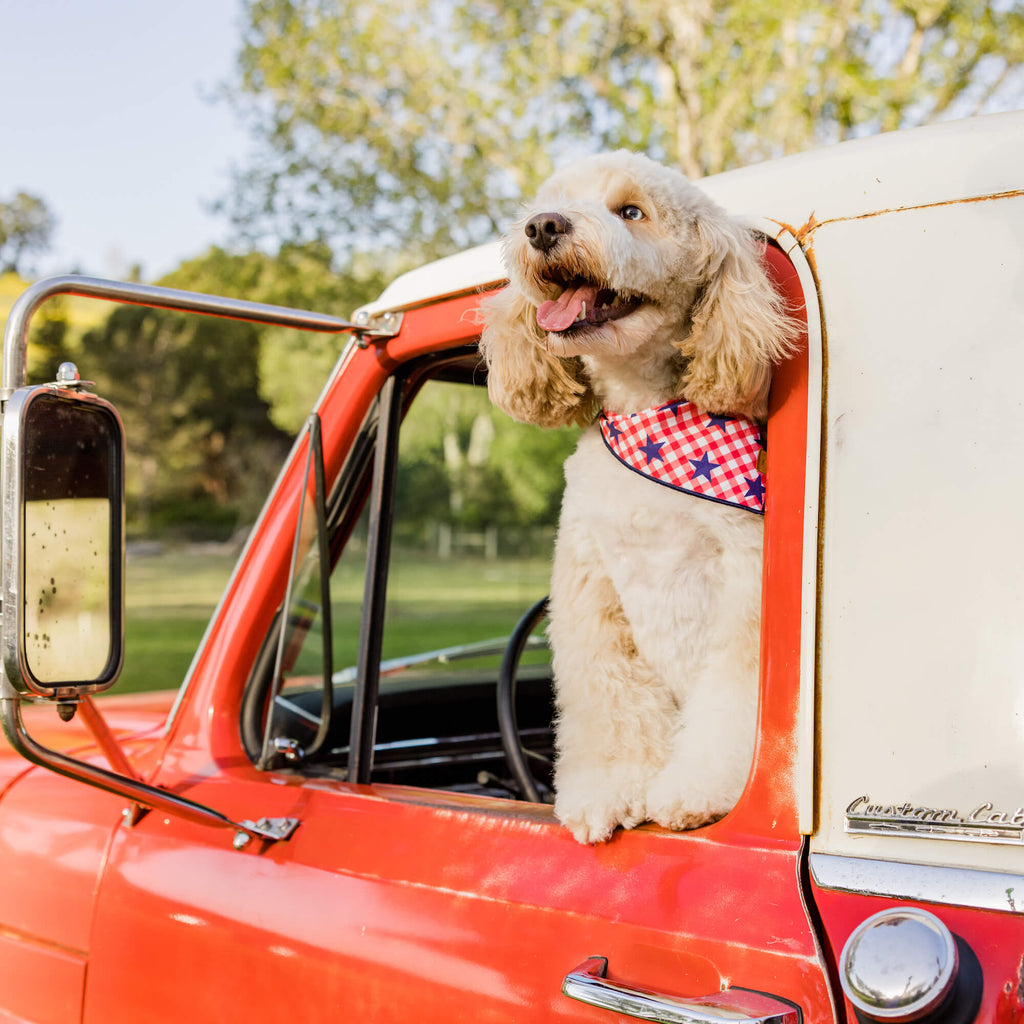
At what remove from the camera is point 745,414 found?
60.3 inches

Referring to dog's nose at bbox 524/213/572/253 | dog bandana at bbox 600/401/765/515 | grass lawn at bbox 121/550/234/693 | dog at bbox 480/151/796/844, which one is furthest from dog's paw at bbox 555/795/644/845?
grass lawn at bbox 121/550/234/693

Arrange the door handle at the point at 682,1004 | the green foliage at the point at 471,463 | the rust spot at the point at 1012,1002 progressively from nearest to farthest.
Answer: the rust spot at the point at 1012,1002 < the door handle at the point at 682,1004 < the green foliage at the point at 471,463

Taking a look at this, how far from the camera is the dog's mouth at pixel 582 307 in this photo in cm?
177

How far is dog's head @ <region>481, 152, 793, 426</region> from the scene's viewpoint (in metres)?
1.75

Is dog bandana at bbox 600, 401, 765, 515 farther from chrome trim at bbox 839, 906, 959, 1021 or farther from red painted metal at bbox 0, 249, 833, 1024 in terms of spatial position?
chrome trim at bbox 839, 906, 959, 1021

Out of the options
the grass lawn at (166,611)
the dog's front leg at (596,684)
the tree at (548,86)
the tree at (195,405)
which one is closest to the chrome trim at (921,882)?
the dog's front leg at (596,684)

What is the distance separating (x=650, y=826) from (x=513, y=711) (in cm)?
87

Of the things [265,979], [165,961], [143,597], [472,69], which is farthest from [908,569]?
[143,597]

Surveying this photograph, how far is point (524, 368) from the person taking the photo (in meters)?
1.82

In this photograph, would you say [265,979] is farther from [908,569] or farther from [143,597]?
[143,597]

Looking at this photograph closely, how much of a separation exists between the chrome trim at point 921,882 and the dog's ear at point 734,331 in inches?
24.7

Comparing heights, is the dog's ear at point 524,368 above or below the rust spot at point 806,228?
below

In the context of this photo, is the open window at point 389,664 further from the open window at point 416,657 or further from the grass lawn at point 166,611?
the grass lawn at point 166,611

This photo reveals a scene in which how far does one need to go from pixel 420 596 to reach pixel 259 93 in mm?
12442
